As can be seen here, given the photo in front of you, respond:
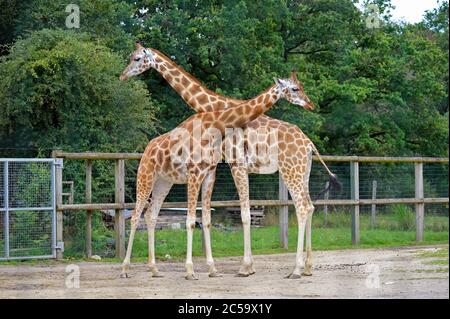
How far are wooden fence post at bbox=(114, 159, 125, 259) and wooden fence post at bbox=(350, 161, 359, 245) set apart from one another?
15.4 ft

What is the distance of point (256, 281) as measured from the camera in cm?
1175

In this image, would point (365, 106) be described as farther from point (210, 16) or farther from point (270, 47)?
point (210, 16)

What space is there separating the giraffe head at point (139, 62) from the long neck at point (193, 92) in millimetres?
127

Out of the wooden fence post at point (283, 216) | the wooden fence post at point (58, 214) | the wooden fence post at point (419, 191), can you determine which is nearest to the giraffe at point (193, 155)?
the wooden fence post at point (58, 214)

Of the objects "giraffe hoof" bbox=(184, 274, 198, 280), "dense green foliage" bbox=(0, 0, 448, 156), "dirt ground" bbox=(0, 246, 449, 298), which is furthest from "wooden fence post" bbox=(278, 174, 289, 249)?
"giraffe hoof" bbox=(184, 274, 198, 280)

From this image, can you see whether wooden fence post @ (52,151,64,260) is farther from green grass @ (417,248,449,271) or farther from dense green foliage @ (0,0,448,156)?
green grass @ (417,248,449,271)

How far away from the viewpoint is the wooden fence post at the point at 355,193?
17.6 meters

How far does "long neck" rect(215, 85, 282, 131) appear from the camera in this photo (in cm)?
1274

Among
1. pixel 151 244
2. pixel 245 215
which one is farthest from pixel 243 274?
pixel 151 244

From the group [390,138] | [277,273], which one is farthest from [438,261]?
[390,138]

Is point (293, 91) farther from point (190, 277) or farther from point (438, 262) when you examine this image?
point (438, 262)

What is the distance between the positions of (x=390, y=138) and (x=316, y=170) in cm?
577

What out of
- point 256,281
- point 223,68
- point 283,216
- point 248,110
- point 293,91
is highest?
point 223,68

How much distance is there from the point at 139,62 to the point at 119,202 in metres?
2.55
